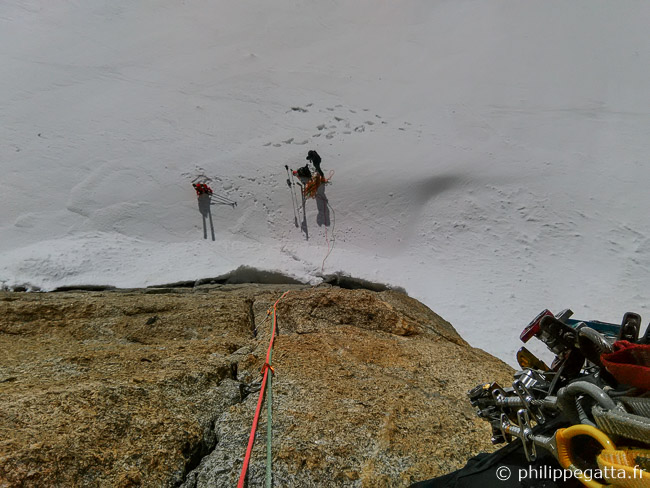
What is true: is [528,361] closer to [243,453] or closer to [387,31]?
[243,453]

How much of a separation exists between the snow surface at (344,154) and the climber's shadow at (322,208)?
10 centimetres

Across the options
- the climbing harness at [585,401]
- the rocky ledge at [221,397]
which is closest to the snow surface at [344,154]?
the rocky ledge at [221,397]

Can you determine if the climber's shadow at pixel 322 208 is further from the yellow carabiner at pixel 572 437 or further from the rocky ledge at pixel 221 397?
the yellow carabiner at pixel 572 437

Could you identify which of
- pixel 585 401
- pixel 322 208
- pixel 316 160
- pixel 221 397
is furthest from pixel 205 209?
pixel 585 401

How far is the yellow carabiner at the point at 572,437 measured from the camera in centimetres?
130

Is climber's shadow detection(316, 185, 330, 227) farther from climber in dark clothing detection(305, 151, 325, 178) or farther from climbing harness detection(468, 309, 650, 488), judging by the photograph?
climbing harness detection(468, 309, 650, 488)

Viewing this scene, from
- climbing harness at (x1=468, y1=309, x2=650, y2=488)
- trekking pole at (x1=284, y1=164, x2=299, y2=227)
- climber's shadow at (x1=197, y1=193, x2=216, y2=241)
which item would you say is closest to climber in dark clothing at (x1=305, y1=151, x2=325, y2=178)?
trekking pole at (x1=284, y1=164, x2=299, y2=227)

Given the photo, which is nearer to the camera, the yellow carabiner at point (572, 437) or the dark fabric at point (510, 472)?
the yellow carabiner at point (572, 437)

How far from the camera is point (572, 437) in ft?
4.80

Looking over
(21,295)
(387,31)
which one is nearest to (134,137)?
(21,295)

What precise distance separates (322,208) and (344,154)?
1.71 m

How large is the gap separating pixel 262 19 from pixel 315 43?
2462 mm

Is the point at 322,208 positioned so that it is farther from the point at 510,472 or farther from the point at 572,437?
the point at 572,437

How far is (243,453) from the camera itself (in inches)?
88.9
